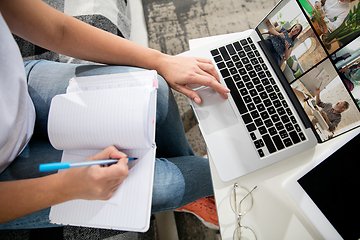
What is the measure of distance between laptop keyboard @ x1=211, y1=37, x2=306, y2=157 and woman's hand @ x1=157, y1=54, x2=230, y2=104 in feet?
0.18

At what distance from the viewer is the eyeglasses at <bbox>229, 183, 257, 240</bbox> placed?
1.73 ft

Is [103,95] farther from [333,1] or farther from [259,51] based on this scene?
[333,1]

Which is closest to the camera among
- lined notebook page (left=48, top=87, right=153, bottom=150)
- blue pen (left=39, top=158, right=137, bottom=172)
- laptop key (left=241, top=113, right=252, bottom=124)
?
blue pen (left=39, top=158, right=137, bottom=172)

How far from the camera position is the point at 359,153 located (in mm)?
476

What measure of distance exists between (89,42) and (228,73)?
46 cm

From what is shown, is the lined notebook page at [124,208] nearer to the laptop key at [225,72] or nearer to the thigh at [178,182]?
the thigh at [178,182]

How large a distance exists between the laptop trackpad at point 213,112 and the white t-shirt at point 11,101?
1.59ft

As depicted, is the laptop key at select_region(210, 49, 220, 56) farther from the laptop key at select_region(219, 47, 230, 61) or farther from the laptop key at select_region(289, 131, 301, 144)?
the laptop key at select_region(289, 131, 301, 144)

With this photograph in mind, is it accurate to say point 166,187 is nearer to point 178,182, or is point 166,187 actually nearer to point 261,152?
point 178,182

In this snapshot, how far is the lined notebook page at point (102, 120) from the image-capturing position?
1.63 ft

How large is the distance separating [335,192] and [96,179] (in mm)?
575

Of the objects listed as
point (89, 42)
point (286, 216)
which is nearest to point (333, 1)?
point (286, 216)

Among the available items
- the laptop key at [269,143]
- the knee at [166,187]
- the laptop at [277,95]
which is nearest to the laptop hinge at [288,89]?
the laptop at [277,95]

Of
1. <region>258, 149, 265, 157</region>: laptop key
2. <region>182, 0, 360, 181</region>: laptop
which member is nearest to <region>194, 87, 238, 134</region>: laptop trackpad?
<region>182, 0, 360, 181</region>: laptop
